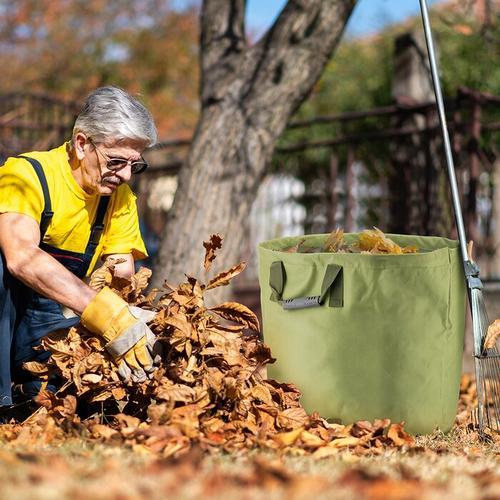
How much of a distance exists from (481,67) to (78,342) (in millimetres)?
8711

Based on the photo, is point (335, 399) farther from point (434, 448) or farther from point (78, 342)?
point (78, 342)

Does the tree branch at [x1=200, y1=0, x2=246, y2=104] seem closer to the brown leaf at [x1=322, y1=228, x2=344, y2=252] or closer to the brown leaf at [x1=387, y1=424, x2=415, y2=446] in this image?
the brown leaf at [x1=322, y1=228, x2=344, y2=252]

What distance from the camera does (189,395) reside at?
10.3 ft

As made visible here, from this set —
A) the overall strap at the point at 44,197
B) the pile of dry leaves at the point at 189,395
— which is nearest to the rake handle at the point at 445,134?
the pile of dry leaves at the point at 189,395

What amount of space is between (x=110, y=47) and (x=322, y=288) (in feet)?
57.1

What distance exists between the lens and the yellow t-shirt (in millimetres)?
3395

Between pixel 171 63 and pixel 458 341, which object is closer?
pixel 458 341

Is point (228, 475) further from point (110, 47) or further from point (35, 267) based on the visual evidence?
point (110, 47)

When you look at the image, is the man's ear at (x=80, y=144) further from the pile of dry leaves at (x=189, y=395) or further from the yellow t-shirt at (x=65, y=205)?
the pile of dry leaves at (x=189, y=395)

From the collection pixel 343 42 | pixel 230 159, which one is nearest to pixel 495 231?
pixel 230 159

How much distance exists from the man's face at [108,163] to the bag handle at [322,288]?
2.33 feet

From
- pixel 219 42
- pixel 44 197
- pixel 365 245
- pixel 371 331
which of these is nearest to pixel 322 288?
pixel 371 331

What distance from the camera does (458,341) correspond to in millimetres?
3467

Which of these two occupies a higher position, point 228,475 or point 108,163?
point 108,163
